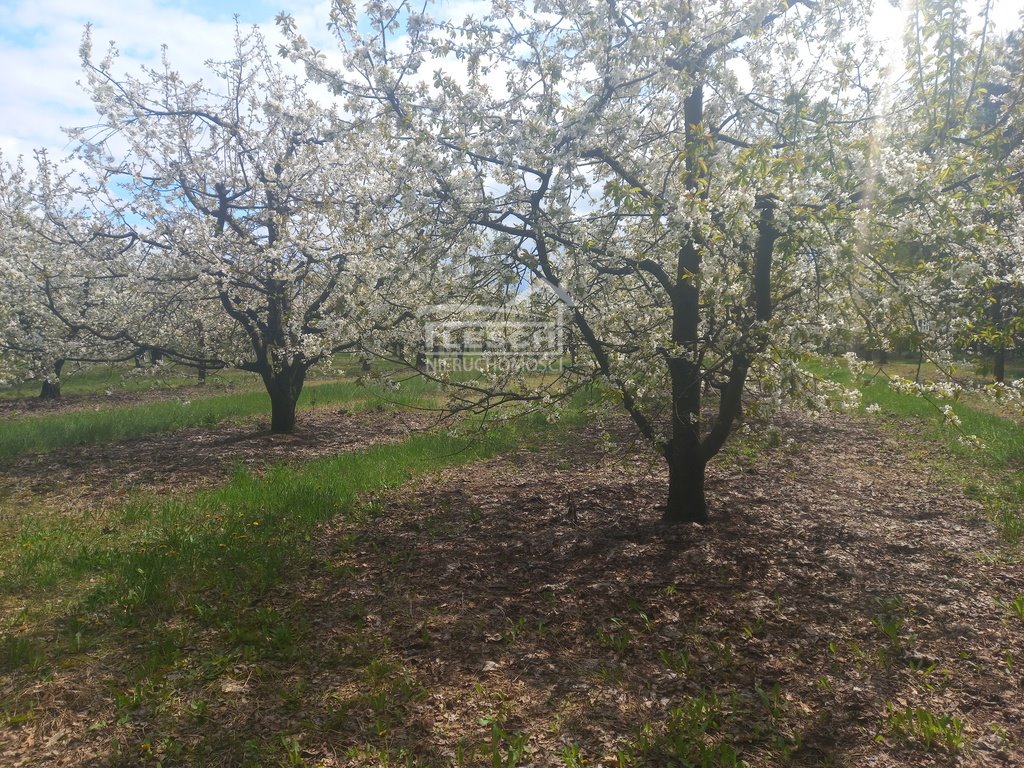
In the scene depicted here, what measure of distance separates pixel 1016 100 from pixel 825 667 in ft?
17.7

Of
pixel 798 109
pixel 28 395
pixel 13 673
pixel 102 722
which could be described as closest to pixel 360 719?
pixel 102 722

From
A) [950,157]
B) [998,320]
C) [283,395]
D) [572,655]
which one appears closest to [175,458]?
[283,395]

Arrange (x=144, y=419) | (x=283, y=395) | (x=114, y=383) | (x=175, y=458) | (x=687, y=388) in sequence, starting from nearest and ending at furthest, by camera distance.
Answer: (x=687, y=388) < (x=175, y=458) < (x=283, y=395) < (x=144, y=419) < (x=114, y=383)

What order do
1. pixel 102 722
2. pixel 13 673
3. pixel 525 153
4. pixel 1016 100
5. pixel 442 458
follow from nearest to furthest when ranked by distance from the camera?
pixel 102 722
pixel 13 673
pixel 1016 100
pixel 525 153
pixel 442 458

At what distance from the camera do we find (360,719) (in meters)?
3.91

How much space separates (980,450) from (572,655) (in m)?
9.41

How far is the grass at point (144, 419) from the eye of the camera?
1284 cm

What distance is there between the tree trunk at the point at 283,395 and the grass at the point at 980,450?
10565 millimetres

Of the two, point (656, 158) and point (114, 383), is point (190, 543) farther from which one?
point (114, 383)

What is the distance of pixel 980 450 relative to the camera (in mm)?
10414

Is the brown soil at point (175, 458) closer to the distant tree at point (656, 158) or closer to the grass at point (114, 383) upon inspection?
the grass at point (114, 383)

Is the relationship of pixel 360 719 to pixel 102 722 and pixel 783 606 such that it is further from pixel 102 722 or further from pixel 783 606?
pixel 783 606

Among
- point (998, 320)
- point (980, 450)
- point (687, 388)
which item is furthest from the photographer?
point (980, 450)

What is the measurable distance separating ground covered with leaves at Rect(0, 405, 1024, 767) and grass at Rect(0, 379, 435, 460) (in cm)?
487
